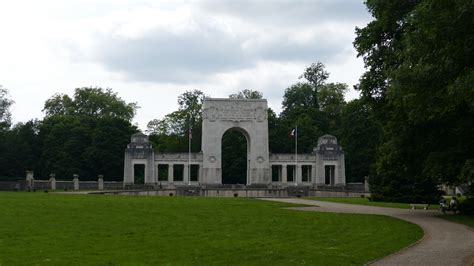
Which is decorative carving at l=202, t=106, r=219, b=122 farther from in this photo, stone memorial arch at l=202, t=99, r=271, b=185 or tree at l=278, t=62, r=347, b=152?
tree at l=278, t=62, r=347, b=152

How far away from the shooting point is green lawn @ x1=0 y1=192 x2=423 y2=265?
16906mm

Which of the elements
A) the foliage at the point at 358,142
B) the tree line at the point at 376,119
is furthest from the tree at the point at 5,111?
the foliage at the point at 358,142

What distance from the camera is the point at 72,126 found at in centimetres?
9638

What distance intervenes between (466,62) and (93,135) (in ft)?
252

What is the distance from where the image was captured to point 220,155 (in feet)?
286

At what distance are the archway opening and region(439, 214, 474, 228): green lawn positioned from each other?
64.7m

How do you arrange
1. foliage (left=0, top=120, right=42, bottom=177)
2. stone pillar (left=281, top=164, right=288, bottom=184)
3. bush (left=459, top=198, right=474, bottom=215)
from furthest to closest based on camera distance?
stone pillar (left=281, top=164, right=288, bottom=184)
foliage (left=0, top=120, right=42, bottom=177)
bush (left=459, top=198, right=474, bottom=215)

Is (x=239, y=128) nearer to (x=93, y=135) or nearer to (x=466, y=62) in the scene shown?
(x=93, y=135)

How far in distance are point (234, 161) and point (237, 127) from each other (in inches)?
488

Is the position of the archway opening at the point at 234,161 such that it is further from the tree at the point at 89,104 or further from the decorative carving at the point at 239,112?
the tree at the point at 89,104

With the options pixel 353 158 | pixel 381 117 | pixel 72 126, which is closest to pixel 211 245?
pixel 381 117

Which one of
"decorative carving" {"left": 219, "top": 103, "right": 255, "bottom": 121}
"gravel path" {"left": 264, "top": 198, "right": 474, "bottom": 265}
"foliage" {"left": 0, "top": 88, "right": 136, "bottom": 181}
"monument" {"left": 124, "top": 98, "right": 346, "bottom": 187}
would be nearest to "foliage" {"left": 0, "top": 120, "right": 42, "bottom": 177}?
"foliage" {"left": 0, "top": 88, "right": 136, "bottom": 181}

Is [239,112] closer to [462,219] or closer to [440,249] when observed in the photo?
[462,219]

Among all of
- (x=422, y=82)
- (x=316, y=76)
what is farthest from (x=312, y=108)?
(x=422, y=82)
